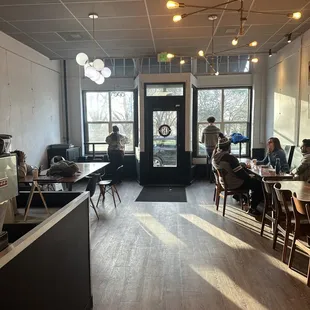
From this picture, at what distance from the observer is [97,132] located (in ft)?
29.0

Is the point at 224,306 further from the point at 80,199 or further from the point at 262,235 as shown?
the point at 262,235

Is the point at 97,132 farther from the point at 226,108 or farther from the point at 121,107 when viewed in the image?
the point at 226,108

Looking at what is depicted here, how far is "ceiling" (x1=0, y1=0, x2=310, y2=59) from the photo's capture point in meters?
4.39

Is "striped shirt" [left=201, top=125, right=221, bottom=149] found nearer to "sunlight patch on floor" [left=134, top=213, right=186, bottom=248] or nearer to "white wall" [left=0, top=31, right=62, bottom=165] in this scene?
"sunlight patch on floor" [left=134, top=213, right=186, bottom=248]

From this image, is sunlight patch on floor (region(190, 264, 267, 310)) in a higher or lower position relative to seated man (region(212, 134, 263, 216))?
lower

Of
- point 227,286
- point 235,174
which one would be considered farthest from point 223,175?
point 227,286

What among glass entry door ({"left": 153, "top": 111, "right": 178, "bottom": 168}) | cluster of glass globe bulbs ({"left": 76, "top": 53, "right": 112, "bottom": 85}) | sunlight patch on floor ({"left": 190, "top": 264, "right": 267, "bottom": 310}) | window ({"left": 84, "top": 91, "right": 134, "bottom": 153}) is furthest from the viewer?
window ({"left": 84, "top": 91, "right": 134, "bottom": 153})

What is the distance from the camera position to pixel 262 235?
4117 millimetres

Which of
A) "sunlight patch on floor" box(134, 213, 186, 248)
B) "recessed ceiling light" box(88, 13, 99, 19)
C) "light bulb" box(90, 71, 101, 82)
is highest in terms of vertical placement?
"recessed ceiling light" box(88, 13, 99, 19)

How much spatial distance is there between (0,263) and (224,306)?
1.96 m

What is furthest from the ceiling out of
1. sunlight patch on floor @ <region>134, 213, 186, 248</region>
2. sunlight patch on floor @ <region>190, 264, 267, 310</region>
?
sunlight patch on floor @ <region>190, 264, 267, 310</region>

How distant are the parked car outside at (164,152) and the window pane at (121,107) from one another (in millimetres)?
1434

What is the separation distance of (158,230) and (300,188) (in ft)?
6.50

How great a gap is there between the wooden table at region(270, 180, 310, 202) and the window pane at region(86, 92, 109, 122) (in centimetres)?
606
